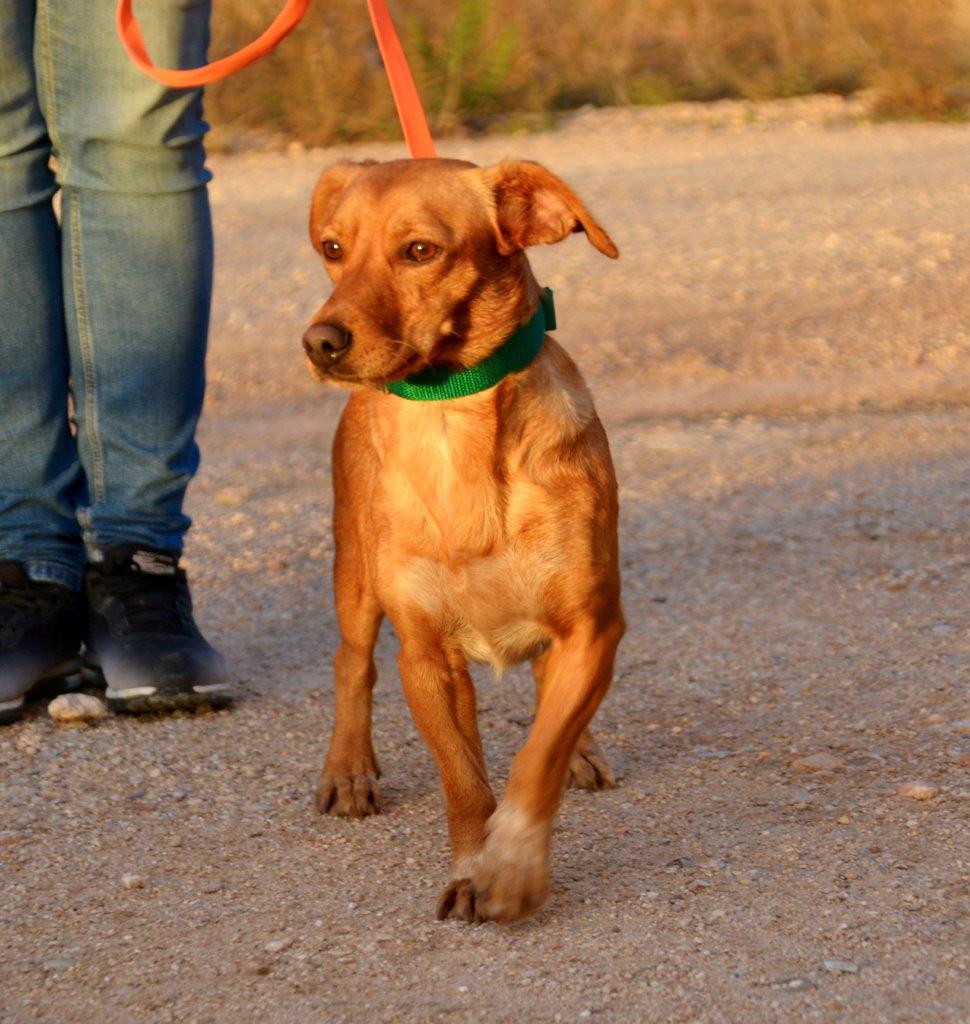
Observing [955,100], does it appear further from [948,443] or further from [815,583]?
[815,583]

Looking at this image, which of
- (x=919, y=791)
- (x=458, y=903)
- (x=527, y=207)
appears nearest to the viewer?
(x=458, y=903)

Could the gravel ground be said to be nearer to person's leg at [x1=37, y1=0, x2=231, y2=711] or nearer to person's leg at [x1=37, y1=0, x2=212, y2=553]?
person's leg at [x1=37, y1=0, x2=231, y2=711]

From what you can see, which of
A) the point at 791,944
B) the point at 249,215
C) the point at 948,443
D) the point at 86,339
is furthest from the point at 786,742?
the point at 249,215

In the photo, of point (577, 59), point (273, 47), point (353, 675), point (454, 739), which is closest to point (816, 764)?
point (454, 739)

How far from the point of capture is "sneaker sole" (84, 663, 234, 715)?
3.80m

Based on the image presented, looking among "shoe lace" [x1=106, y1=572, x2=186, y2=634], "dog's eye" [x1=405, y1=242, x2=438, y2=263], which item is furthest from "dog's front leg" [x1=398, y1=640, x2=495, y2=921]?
"shoe lace" [x1=106, y1=572, x2=186, y2=634]

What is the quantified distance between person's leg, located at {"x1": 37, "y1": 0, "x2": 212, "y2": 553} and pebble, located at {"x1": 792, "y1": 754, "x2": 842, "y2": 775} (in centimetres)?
153

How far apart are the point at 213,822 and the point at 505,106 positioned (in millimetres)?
10661

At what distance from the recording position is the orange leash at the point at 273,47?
10.5ft

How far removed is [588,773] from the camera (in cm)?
340

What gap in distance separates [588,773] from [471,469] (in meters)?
0.77

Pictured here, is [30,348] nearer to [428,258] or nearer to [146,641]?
[146,641]

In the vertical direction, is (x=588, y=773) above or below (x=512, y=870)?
below

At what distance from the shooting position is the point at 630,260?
8.77m
